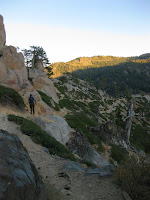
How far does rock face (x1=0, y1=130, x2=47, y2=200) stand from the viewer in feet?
7.89

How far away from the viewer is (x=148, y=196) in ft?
12.1

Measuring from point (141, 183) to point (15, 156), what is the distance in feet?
12.3

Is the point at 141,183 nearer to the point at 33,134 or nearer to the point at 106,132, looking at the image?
the point at 33,134

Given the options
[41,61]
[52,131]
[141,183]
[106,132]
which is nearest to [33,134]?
[52,131]

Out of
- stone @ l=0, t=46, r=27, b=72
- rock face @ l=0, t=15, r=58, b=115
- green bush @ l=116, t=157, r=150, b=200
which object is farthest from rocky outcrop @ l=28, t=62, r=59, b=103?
green bush @ l=116, t=157, r=150, b=200

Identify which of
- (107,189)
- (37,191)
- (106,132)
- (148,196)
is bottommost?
(106,132)

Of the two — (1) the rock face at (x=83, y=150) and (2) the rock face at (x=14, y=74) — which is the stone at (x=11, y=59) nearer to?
(2) the rock face at (x=14, y=74)

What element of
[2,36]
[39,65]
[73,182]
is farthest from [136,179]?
[39,65]

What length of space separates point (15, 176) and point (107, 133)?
60.9ft

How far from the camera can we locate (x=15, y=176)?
269 cm

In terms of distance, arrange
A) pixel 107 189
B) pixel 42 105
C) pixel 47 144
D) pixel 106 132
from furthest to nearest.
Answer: pixel 106 132 → pixel 42 105 → pixel 47 144 → pixel 107 189

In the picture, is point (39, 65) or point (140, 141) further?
point (39, 65)

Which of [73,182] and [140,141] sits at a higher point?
[73,182]

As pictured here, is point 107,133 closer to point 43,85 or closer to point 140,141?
point 43,85
